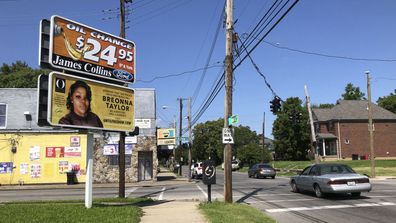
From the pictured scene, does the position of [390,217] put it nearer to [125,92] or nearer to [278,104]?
[125,92]

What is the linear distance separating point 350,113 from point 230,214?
59280mm

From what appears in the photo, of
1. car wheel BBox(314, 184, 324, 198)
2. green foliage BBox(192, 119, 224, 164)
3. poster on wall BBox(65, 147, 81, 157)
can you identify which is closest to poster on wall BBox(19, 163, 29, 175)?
poster on wall BBox(65, 147, 81, 157)

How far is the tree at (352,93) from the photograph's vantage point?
103 meters

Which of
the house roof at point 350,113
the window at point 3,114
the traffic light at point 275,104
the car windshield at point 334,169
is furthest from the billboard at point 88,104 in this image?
the house roof at point 350,113

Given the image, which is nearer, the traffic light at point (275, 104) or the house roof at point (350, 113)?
the traffic light at point (275, 104)

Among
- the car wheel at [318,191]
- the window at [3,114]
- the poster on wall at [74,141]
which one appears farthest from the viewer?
the window at [3,114]

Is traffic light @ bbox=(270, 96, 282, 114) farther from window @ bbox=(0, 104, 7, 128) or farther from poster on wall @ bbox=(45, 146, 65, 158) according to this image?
window @ bbox=(0, 104, 7, 128)

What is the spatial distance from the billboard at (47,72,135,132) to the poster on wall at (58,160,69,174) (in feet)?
71.4

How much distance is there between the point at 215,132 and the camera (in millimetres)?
125000

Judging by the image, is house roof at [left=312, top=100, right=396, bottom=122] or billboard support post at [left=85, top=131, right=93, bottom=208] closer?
billboard support post at [left=85, top=131, right=93, bottom=208]

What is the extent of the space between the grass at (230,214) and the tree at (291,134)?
180ft

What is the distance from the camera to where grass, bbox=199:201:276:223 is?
11000mm

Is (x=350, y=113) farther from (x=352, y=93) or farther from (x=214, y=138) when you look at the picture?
(x=214, y=138)

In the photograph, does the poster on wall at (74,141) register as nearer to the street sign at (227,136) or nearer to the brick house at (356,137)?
the street sign at (227,136)
